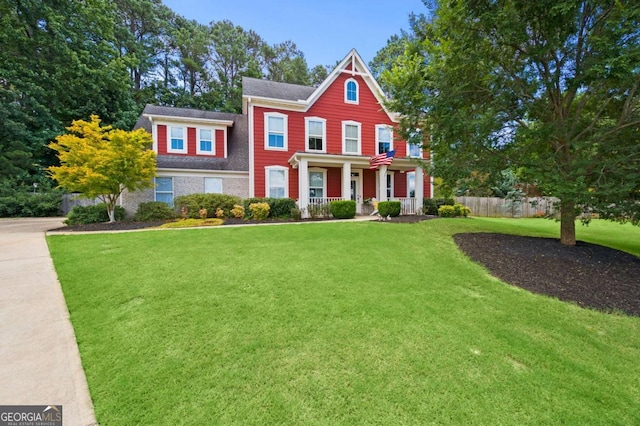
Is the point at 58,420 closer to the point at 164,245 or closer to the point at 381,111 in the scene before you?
the point at 164,245

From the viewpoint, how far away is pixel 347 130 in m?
16.1

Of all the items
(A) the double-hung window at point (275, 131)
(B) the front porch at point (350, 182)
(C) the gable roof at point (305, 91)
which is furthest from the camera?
(C) the gable roof at point (305, 91)

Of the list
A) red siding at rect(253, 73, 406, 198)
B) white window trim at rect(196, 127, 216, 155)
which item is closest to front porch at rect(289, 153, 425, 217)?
red siding at rect(253, 73, 406, 198)

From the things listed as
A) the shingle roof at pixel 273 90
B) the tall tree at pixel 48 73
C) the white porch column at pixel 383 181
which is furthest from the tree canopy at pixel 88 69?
the white porch column at pixel 383 181

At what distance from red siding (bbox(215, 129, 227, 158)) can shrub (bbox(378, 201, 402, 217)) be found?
9.45m

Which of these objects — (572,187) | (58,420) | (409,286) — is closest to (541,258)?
(572,187)

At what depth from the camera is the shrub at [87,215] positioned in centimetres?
1158

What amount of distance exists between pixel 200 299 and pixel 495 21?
767 centimetres

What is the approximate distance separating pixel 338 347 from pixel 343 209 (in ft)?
33.1

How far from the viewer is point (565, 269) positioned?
5.59m

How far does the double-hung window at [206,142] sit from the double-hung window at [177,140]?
0.76m

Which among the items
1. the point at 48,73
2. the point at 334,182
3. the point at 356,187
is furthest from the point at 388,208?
the point at 48,73

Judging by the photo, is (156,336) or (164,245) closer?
(156,336)

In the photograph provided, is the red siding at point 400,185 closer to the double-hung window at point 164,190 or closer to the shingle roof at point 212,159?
the shingle roof at point 212,159
